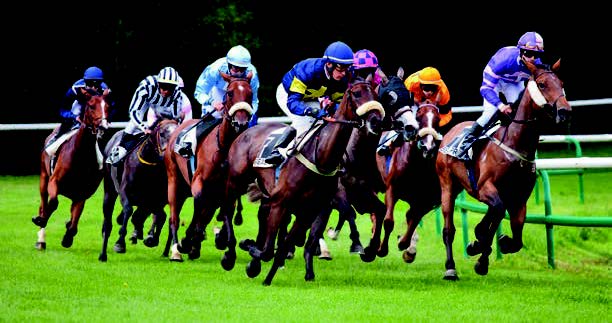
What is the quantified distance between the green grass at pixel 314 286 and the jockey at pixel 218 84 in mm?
1543

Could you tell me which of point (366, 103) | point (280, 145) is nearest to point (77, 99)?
point (280, 145)

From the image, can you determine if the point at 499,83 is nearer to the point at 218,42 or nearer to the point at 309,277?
the point at 309,277

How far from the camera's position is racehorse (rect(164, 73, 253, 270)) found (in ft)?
41.1

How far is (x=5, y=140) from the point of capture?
27672mm

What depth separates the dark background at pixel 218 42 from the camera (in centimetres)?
2759

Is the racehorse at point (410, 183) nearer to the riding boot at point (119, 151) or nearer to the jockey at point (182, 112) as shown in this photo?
the jockey at point (182, 112)

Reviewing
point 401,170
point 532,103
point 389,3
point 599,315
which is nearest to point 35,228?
point 401,170

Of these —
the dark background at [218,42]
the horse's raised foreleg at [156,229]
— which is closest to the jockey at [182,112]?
the horse's raised foreleg at [156,229]

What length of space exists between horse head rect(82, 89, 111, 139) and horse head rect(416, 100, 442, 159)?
12.4 ft

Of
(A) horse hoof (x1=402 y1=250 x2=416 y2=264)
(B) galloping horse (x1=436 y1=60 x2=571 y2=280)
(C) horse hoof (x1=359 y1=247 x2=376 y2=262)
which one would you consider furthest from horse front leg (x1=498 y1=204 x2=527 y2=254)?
(A) horse hoof (x1=402 y1=250 x2=416 y2=264)

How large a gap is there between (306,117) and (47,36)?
1666cm

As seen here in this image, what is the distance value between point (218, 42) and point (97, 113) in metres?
13.9

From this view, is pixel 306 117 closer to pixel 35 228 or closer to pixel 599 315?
pixel 599 315

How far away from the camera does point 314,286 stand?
11609mm
